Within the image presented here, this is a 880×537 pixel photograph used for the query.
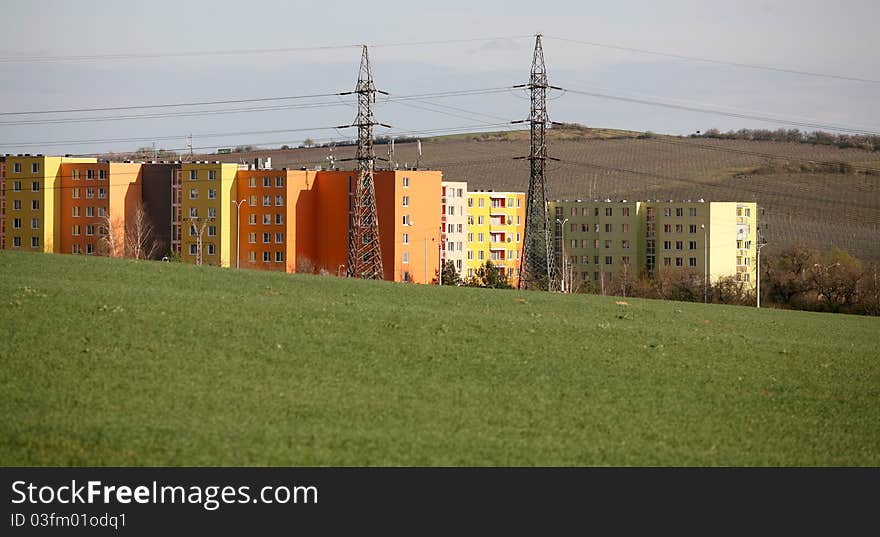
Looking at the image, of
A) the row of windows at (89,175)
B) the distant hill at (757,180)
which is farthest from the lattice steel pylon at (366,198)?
the distant hill at (757,180)

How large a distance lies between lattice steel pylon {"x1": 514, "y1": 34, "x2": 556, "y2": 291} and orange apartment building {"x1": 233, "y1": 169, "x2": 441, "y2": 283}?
99.2 feet

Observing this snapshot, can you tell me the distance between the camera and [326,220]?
11881 centimetres

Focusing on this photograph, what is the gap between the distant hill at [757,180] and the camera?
498 feet

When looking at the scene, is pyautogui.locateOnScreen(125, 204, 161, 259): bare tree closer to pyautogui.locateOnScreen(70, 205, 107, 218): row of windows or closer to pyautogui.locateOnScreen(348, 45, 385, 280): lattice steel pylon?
pyautogui.locateOnScreen(70, 205, 107, 218): row of windows

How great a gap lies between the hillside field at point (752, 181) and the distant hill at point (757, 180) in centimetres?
14

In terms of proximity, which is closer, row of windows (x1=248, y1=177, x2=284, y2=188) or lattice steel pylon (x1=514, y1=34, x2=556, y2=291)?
lattice steel pylon (x1=514, y1=34, x2=556, y2=291)

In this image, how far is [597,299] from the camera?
159 feet

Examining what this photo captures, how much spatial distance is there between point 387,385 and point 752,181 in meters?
159

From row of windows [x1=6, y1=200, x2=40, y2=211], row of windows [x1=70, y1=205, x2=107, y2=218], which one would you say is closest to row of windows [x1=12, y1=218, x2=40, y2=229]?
row of windows [x1=6, y1=200, x2=40, y2=211]

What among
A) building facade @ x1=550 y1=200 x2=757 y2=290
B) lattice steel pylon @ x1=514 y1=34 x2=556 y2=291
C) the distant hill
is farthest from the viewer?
the distant hill

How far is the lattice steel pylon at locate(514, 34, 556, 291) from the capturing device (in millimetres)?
77375

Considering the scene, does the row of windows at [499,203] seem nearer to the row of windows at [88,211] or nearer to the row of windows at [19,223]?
the row of windows at [88,211]
